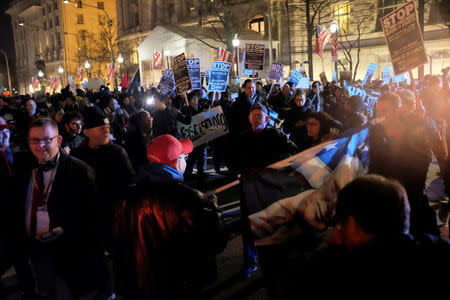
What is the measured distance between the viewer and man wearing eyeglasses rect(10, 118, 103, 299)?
2.91 m

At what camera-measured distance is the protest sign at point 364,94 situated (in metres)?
9.59

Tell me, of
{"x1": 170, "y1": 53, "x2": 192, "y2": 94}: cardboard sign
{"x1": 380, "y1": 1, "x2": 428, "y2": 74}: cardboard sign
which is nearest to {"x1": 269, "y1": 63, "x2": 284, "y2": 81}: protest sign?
{"x1": 170, "y1": 53, "x2": 192, "y2": 94}: cardboard sign

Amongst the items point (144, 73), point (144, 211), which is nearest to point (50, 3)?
point (144, 73)

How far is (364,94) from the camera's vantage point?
10086 mm

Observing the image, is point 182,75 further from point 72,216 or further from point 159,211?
point 159,211

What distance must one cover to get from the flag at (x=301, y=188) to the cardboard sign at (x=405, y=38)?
2649 millimetres

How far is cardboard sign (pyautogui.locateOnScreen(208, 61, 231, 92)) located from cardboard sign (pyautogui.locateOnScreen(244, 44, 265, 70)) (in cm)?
171

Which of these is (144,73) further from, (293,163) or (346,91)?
(293,163)

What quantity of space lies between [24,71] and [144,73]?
66.2 m

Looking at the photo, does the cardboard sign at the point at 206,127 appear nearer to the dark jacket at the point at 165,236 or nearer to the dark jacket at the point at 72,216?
the dark jacket at the point at 72,216

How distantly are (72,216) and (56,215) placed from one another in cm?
12

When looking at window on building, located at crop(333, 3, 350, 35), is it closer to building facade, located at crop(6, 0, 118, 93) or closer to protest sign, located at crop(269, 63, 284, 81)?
protest sign, located at crop(269, 63, 284, 81)

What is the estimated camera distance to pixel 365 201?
5.08ft

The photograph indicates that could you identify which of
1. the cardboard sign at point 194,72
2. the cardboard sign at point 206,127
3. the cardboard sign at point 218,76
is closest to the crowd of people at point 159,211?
the cardboard sign at point 206,127
